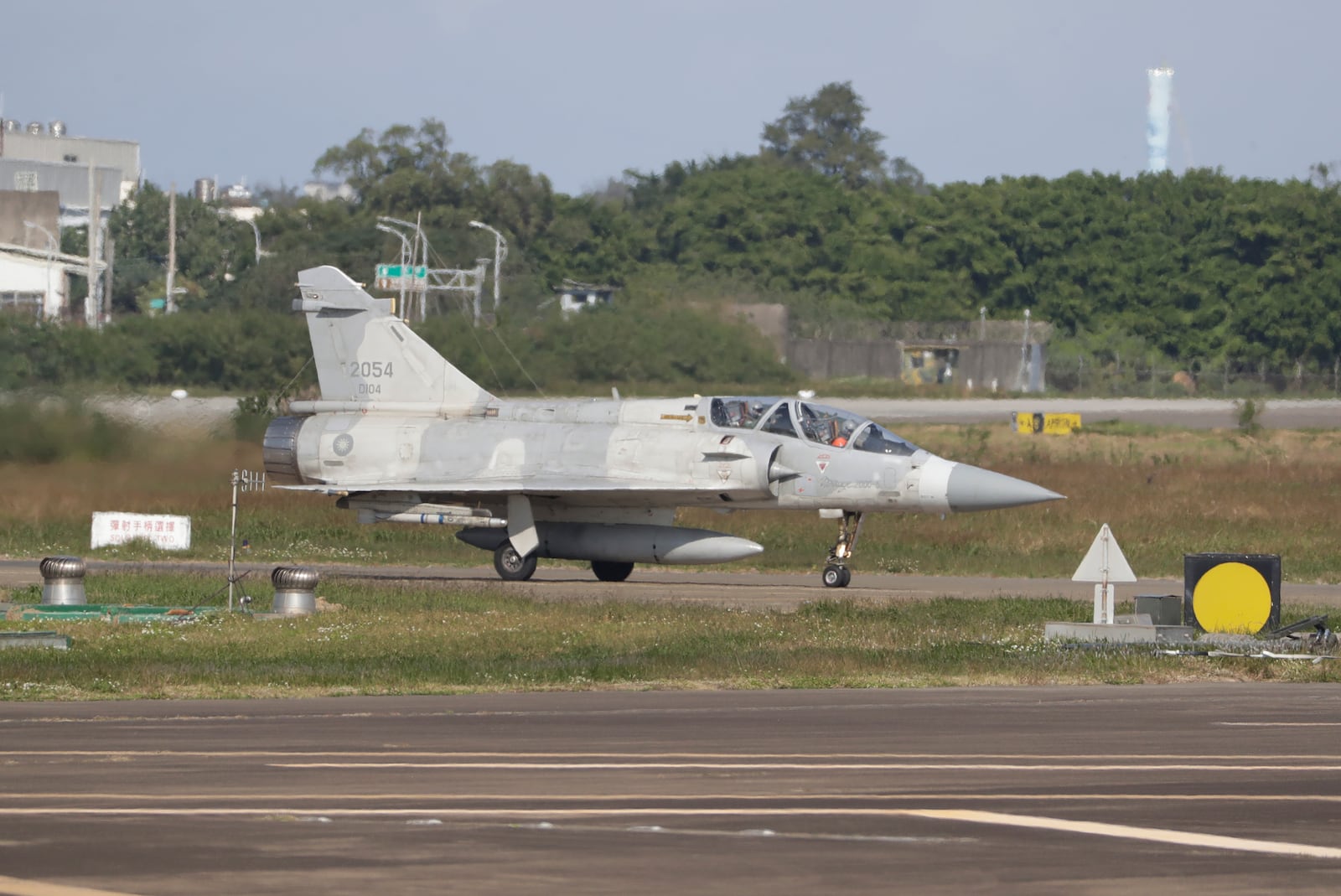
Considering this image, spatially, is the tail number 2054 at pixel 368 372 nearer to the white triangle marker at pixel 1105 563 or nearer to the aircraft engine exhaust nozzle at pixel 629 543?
the aircraft engine exhaust nozzle at pixel 629 543

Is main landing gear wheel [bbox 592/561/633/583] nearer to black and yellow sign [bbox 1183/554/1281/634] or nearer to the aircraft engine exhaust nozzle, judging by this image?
the aircraft engine exhaust nozzle

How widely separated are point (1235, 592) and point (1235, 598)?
67mm

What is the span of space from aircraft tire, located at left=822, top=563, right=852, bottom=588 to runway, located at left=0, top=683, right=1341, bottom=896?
11556 millimetres

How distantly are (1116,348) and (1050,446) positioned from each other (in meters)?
40.1

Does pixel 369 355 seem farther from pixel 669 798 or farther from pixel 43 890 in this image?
pixel 43 890

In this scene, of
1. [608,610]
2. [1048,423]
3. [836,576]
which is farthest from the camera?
[1048,423]

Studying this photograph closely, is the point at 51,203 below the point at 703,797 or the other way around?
the other way around

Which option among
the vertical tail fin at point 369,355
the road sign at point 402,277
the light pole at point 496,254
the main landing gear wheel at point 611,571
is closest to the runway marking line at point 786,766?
the main landing gear wheel at point 611,571

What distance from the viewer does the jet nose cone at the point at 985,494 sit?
24.3 m

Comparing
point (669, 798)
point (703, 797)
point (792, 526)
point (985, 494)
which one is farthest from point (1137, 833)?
point (792, 526)

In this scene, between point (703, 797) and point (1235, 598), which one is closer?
point (703, 797)

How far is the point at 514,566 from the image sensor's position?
2573 cm

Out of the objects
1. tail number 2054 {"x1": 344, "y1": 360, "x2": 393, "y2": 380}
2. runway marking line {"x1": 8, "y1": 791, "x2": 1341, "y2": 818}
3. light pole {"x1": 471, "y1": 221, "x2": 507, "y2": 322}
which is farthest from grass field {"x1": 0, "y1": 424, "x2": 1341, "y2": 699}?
light pole {"x1": 471, "y1": 221, "x2": 507, "y2": 322}

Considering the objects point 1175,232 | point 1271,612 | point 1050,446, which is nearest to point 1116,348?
point 1175,232
